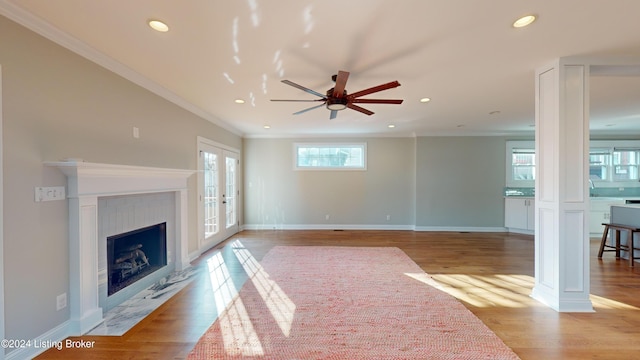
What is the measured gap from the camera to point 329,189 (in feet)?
22.2

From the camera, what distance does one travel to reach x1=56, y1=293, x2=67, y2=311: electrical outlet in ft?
6.86

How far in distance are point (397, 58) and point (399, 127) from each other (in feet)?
11.7

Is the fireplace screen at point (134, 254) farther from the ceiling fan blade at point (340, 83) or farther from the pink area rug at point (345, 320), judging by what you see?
the ceiling fan blade at point (340, 83)

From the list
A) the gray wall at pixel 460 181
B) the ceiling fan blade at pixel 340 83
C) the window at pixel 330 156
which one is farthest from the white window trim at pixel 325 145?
the ceiling fan blade at pixel 340 83

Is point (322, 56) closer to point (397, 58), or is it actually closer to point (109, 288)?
point (397, 58)

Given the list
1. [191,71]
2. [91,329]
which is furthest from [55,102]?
[91,329]

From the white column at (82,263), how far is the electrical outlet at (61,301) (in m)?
0.04

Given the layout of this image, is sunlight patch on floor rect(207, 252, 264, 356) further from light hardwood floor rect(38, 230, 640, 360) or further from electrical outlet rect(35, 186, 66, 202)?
electrical outlet rect(35, 186, 66, 202)

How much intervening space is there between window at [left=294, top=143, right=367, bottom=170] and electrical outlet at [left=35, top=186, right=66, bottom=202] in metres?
4.90

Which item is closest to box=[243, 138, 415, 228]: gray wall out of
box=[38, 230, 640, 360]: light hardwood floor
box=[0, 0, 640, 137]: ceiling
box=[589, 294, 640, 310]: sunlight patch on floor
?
box=[38, 230, 640, 360]: light hardwood floor

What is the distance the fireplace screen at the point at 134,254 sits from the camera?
2712 mm

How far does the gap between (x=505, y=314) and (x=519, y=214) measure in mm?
4668

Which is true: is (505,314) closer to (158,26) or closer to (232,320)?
(232,320)

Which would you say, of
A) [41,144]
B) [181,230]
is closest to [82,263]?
[41,144]
